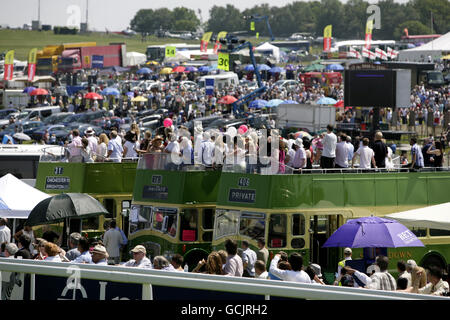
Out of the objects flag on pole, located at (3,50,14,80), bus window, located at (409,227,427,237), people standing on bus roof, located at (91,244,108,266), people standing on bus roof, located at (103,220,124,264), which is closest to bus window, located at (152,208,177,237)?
people standing on bus roof, located at (103,220,124,264)

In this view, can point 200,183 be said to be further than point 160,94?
No

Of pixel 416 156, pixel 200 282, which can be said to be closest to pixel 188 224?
pixel 416 156

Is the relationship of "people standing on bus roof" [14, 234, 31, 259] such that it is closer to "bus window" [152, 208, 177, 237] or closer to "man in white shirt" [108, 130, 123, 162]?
"bus window" [152, 208, 177, 237]

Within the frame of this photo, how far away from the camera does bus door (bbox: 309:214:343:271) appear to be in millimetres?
17953

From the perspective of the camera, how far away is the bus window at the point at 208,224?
18.3m

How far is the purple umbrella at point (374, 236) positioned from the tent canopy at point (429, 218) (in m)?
0.44

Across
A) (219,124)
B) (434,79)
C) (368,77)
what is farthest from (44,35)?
(368,77)

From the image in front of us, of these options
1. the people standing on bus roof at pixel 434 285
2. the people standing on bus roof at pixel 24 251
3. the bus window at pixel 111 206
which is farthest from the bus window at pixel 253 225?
the people standing on bus roof at pixel 434 285

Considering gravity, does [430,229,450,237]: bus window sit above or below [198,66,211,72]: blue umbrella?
below

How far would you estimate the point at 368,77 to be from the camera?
36.8 m

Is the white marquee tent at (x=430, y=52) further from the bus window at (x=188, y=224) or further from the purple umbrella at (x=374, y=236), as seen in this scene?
the purple umbrella at (x=374, y=236)

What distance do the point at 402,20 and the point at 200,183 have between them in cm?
14846

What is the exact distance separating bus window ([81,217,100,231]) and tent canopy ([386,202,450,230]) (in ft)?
25.2
